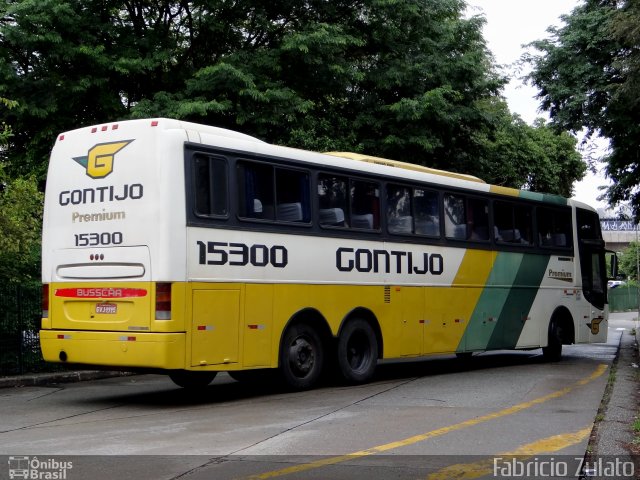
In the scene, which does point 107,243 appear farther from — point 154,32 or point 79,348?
point 154,32

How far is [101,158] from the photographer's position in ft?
40.2

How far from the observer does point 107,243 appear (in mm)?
11992

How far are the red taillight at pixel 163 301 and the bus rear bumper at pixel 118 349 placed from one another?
9.5 inches

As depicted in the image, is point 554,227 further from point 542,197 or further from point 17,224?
point 17,224

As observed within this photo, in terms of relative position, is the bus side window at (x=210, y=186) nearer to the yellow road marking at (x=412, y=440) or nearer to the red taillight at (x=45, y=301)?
the red taillight at (x=45, y=301)

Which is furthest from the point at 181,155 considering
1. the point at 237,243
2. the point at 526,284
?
the point at 526,284

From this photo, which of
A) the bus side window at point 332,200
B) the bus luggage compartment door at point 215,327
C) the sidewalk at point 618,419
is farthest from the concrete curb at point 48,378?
the sidewalk at point 618,419

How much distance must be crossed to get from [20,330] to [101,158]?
16.6 feet

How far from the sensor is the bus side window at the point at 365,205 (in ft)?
47.9

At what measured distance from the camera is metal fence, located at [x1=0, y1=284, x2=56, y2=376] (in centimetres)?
1571

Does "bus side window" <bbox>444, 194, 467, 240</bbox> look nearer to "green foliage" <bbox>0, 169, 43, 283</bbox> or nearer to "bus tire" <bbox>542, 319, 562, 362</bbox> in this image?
"bus tire" <bbox>542, 319, 562, 362</bbox>

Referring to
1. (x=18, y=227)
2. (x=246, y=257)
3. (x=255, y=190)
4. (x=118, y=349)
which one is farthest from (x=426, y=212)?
(x=18, y=227)

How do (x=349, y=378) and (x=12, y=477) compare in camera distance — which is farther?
(x=349, y=378)

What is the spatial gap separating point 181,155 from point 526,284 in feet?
30.9
